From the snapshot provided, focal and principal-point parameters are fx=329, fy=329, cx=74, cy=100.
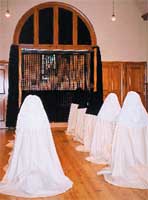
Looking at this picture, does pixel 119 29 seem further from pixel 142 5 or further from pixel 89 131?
pixel 89 131

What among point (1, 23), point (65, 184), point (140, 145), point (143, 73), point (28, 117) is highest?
point (1, 23)

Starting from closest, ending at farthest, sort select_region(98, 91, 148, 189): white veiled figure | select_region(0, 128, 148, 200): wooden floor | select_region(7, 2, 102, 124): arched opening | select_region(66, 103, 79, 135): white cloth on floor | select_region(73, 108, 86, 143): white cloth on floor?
select_region(0, 128, 148, 200): wooden floor → select_region(98, 91, 148, 189): white veiled figure → select_region(73, 108, 86, 143): white cloth on floor → select_region(66, 103, 79, 135): white cloth on floor → select_region(7, 2, 102, 124): arched opening

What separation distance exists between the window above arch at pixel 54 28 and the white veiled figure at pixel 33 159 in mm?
6741

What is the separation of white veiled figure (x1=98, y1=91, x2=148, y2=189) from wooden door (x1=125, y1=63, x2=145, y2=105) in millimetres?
6933

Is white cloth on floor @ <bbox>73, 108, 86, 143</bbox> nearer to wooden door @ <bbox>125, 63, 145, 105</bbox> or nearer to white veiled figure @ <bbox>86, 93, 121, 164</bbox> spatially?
white veiled figure @ <bbox>86, 93, 121, 164</bbox>

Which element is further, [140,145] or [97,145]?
[97,145]

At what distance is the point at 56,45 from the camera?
10.6 m

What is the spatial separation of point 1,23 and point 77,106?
3.95 metres

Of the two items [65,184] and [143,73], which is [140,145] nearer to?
[65,184]

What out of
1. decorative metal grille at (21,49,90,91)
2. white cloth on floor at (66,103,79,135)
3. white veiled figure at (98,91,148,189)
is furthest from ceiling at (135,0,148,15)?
white veiled figure at (98,91,148,189)

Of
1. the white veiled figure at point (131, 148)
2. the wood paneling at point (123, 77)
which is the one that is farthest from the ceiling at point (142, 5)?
the white veiled figure at point (131, 148)

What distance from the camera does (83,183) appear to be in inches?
170

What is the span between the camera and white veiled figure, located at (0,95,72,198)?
390 cm

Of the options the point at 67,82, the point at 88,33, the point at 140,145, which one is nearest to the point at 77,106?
the point at 67,82
